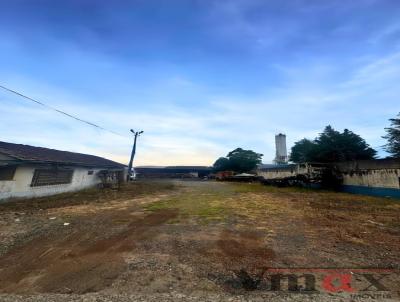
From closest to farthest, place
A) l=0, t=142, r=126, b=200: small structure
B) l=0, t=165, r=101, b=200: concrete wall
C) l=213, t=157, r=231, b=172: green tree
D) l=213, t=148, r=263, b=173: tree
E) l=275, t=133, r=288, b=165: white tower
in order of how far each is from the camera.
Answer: l=0, t=165, r=101, b=200: concrete wall
l=0, t=142, r=126, b=200: small structure
l=213, t=148, r=263, b=173: tree
l=213, t=157, r=231, b=172: green tree
l=275, t=133, r=288, b=165: white tower

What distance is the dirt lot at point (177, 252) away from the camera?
436cm

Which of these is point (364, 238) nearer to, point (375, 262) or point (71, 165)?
point (375, 262)

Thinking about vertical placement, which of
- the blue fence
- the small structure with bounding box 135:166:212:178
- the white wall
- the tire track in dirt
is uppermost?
the small structure with bounding box 135:166:212:178

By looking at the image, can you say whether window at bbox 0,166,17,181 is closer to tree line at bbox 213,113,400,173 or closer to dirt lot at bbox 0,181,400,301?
dirt lot at bbox 0,181,400,301

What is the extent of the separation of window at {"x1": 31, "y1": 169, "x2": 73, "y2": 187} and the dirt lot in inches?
247

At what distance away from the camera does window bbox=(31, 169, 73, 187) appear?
645 inches

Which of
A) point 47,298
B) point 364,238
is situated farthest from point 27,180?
point 364,238

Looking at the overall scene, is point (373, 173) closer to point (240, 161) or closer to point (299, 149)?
point (299, 149)

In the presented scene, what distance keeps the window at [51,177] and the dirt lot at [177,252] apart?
247 inches

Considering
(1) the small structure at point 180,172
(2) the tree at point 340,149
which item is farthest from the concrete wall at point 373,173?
(1) the small structure at point 180,172

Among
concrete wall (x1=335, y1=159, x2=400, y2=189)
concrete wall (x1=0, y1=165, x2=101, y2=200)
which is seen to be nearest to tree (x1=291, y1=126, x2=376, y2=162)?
concrete wall (x1=335, y1=159, x2=400, y2=189)

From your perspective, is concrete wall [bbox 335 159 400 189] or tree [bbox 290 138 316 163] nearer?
concrete wall [bbox 335 159 400 189]

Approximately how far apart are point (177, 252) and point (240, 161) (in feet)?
166

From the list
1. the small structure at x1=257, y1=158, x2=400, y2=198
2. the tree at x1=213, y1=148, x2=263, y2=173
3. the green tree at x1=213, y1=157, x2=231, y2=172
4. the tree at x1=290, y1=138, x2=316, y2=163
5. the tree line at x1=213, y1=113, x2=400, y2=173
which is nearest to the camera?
the small structure at x1=257, y1=158, x2=400, y2=198
